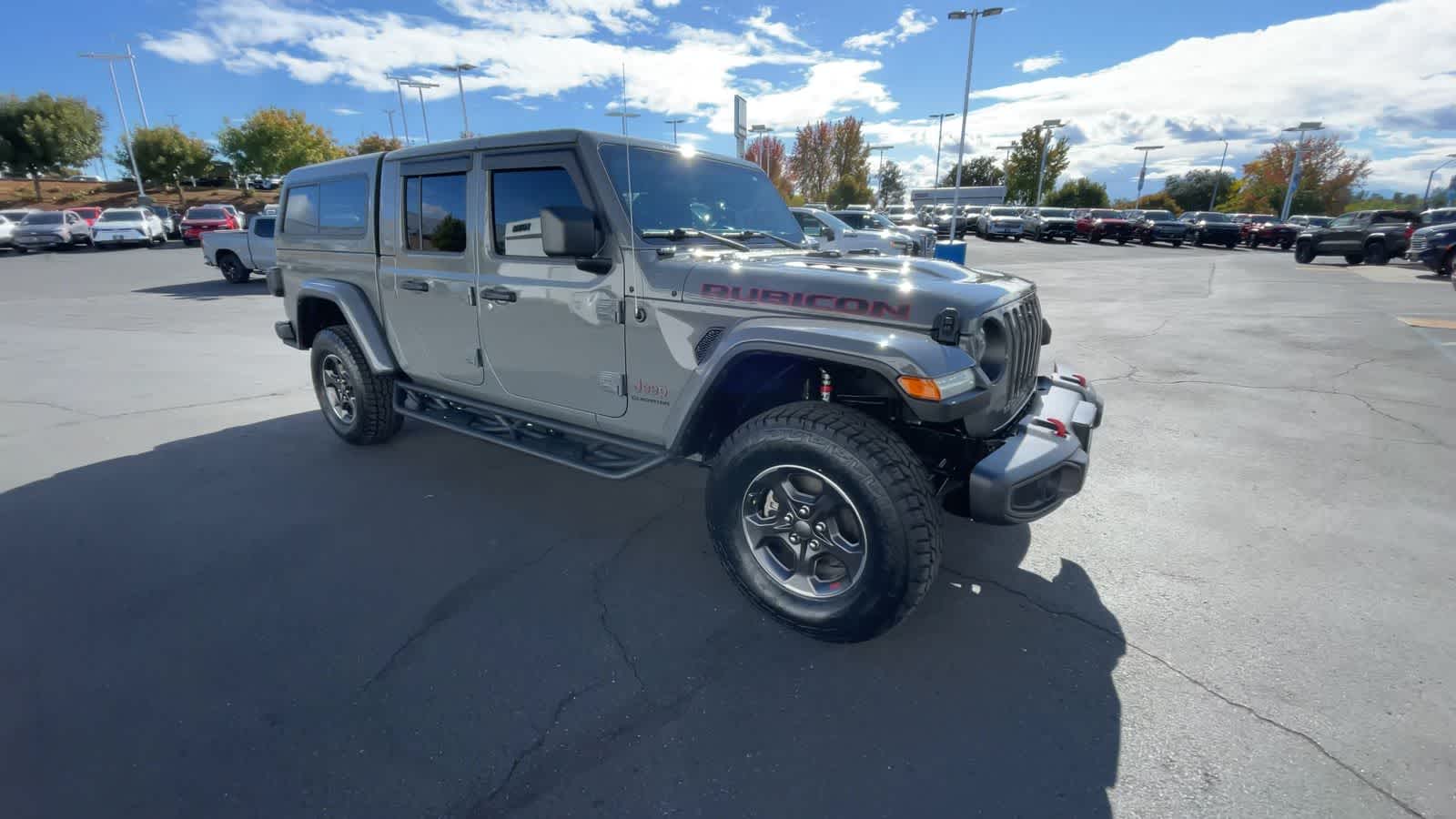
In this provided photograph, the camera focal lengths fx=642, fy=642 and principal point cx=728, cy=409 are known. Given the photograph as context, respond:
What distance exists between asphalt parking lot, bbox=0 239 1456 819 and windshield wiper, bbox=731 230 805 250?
159 centimetres

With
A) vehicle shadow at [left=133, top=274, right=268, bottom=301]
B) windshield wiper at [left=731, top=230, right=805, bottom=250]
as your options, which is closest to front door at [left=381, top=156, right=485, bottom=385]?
windshield wiper at [left=731, top=230, right=805, bottom=250]

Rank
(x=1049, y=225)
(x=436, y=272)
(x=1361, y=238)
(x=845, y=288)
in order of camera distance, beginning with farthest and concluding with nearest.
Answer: (x=1049, y=225) → (x=1361, y=238) → (x=436, y=272) → (x=845, y=288)

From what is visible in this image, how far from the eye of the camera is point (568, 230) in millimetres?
2674

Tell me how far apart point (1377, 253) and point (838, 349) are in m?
26.2

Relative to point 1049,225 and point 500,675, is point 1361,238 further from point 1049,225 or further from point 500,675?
point 500,675

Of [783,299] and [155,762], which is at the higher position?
[783,299]

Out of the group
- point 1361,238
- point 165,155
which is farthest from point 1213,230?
point 165,155

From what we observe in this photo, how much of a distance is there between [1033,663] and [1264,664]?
87 cm

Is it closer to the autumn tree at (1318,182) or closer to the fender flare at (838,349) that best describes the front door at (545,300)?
the fender flare at (838,349)

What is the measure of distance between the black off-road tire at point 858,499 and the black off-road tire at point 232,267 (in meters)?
16.6

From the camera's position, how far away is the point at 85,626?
8.81 ft

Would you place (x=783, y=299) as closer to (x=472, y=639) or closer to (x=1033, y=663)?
(x=1033, y=663)

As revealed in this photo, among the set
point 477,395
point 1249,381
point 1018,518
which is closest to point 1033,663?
point 1018,518

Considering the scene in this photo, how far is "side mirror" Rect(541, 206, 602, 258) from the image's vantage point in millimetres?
Result: 2662
